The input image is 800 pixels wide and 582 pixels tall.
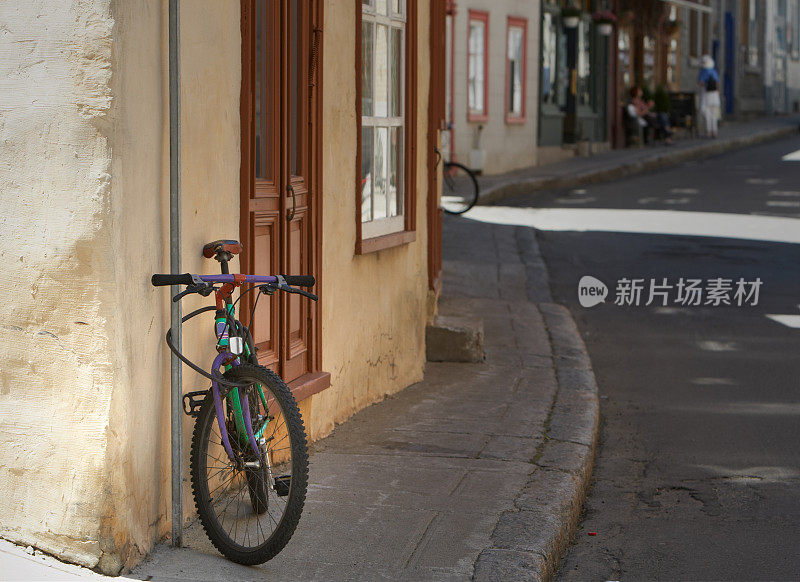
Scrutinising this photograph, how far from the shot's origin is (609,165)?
86.1 feet

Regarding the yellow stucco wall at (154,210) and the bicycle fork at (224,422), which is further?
the bicycle fork at (224,422)

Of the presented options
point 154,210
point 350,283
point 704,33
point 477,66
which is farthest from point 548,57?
point 154,210

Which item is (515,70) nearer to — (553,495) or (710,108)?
(710,108)

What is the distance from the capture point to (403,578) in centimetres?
436

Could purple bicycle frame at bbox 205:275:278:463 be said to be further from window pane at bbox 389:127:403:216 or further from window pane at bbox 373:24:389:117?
window pane at bbox 389:127:403:216

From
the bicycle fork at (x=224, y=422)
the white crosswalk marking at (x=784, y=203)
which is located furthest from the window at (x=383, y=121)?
the white crosswalk marking at (x=784, y=203)

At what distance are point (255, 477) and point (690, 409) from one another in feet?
12.9

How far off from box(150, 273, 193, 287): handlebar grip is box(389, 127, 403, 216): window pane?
353cm

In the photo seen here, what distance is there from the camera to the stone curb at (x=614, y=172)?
21625mm

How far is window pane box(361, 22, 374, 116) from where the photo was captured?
23.1ft

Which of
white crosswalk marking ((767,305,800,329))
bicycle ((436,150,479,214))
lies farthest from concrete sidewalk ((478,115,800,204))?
white crosswalk marking ((767,305,800,329))

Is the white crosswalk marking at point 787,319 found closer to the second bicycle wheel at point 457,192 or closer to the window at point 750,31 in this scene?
the second bicycle wheel at point 457,192

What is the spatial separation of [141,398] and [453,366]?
450 centimetres

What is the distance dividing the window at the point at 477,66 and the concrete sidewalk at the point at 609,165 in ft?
4.20
